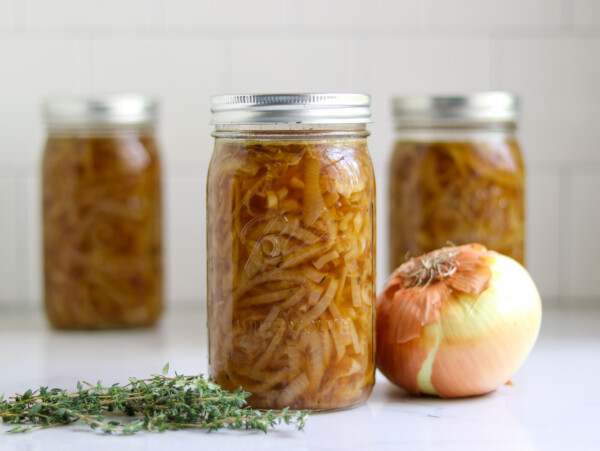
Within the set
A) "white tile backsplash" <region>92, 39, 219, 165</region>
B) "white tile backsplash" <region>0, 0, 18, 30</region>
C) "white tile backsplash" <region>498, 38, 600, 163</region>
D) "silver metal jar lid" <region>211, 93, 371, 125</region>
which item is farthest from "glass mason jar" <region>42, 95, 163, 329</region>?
"white tile backsplash" <region>498, 38, 600, 163</region>

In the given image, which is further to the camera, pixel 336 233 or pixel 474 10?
pixel 474 10

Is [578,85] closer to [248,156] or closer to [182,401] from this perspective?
[248,156]

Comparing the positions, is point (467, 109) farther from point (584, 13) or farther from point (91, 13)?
point (91, 13)

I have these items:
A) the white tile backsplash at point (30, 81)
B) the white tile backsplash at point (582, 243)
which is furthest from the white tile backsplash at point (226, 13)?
the white tile backsplash at point (582, 243)

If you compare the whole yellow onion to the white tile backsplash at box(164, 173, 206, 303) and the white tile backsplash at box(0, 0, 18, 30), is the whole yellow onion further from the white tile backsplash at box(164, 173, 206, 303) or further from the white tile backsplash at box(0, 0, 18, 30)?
the white tile backsplash at box(0, 0, 18, 30)

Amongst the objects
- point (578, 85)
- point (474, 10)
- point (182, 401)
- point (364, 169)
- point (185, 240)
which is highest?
point (474, 10)

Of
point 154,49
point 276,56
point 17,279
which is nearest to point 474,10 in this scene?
point 276,56

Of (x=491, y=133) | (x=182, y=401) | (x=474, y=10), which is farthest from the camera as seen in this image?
(x=474, y=10)
